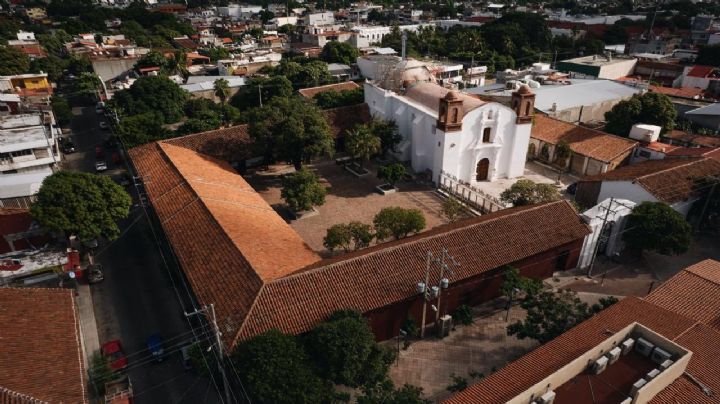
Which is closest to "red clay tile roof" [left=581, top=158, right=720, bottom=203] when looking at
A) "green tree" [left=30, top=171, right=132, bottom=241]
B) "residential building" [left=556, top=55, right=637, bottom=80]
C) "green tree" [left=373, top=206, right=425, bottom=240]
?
"green tree" [left=373, top=206, right=425, bottom=240]

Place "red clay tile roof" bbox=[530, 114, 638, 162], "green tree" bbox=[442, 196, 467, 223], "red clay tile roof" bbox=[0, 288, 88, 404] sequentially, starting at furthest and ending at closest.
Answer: "red clay tile roof" bbox=[530, 114, 638, 162] → "green tree" bbox=[442, 196, 467, 223] → "red clay tile roof" bbox=[0, 288, 88, 404]

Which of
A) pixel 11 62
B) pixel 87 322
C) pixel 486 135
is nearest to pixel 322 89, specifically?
pixel 486 135

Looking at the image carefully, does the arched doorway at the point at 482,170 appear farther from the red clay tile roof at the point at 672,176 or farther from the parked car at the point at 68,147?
the parked car at the point at 68,147

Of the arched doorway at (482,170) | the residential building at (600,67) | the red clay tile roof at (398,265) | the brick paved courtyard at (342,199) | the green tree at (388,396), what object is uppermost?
the residential building at (600,67)

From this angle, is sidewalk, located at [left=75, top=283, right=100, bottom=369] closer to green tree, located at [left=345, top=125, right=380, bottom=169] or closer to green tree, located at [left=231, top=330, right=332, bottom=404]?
green tree, located at [left=231, top=330, right=332, bottom=404]

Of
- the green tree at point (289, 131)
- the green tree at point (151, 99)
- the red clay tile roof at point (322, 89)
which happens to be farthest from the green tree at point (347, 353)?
the green tree at point (151, 99)

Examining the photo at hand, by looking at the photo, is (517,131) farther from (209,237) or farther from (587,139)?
(209,237)

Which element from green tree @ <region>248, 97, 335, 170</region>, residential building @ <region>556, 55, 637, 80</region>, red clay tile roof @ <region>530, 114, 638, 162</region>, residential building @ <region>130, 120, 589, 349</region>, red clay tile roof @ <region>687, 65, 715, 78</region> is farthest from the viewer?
residential building @ <region>556, 55, 637, 80</region>
